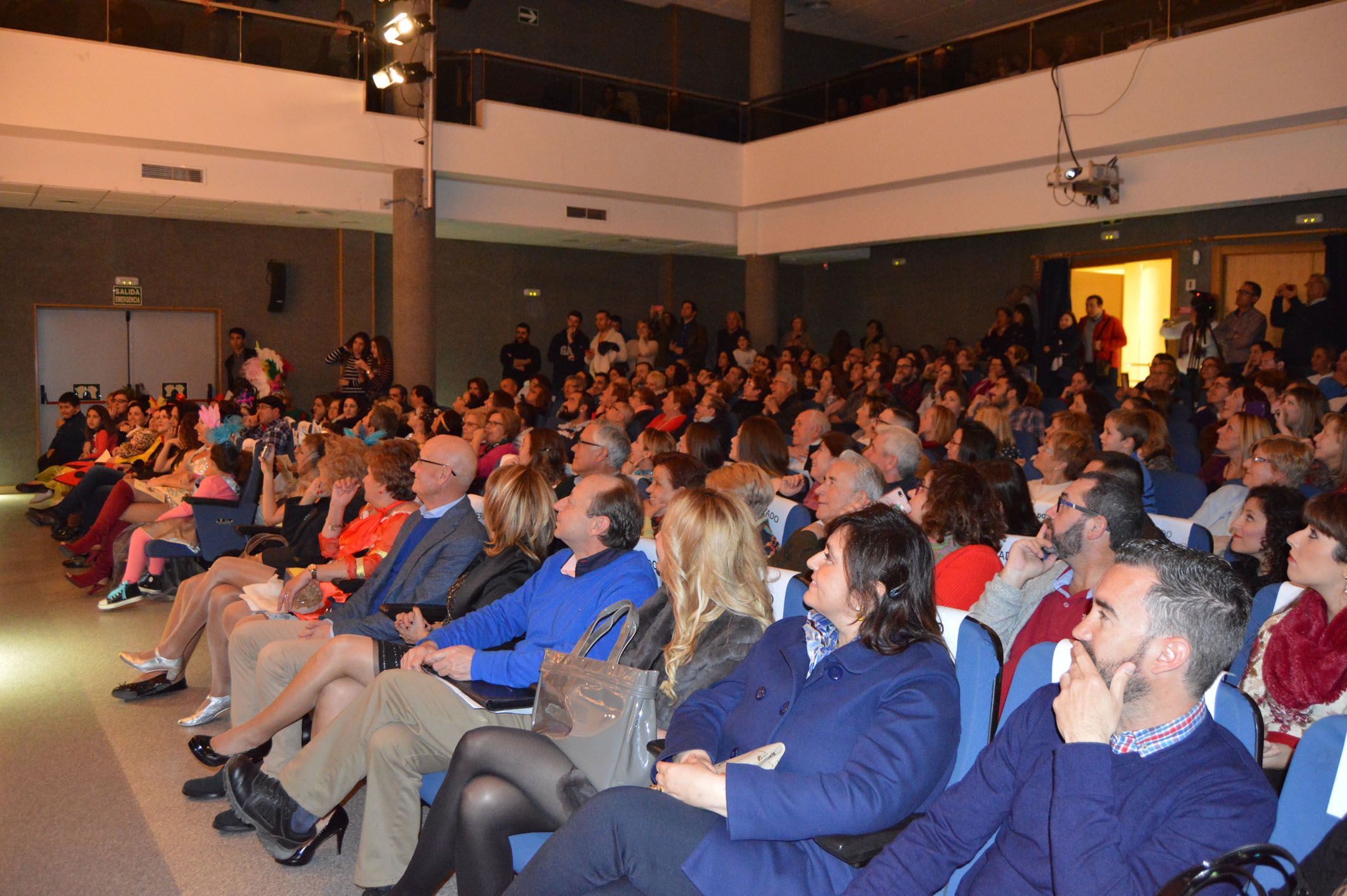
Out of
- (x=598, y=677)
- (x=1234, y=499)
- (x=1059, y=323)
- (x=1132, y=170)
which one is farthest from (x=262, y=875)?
(x=1059, y=323)

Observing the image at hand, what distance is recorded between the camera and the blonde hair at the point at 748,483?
3755 mm

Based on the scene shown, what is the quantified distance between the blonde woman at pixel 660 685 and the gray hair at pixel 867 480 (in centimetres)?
117

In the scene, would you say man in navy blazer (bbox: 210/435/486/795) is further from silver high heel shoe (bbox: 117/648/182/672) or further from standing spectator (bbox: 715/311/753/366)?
standing spectator (bbox: 715/311/753/366)

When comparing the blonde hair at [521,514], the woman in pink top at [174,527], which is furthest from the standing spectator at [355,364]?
the blonde hair at [521,514]

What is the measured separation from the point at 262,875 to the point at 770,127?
11004 mm

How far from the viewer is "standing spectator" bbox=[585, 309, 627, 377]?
13055 mm

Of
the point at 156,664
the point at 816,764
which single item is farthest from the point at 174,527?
the point at 816,764

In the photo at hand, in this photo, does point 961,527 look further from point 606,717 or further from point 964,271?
point 964,271

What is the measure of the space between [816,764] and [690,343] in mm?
11103

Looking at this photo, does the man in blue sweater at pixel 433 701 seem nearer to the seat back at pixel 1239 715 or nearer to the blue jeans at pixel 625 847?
the blue jeans at pixel 625 847

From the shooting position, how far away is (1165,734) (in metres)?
1.63

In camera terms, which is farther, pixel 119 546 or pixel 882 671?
pixel 119 546

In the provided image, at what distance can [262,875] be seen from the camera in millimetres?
2922

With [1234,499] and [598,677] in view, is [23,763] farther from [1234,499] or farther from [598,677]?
[1234,499]
